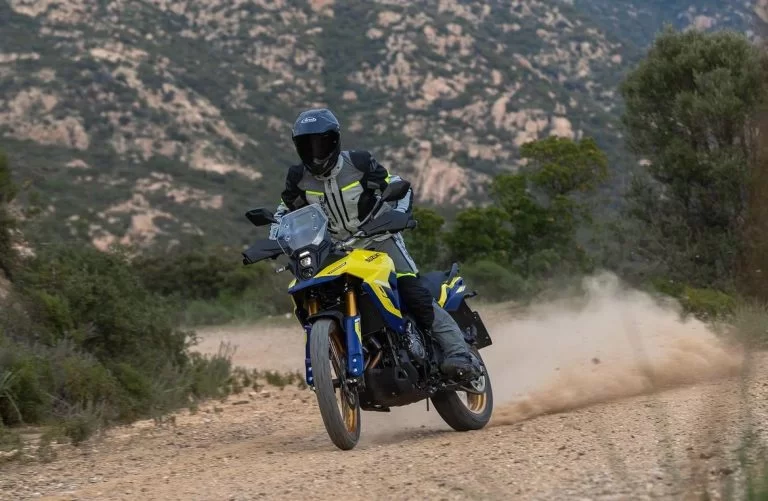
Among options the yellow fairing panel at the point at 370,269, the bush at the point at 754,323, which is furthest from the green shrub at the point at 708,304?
the yellow fairing panel at the point at 370,269

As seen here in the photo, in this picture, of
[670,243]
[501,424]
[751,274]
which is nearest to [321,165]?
[501,424]

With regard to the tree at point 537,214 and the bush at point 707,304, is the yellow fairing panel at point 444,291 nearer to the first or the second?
the bush at point 707,304

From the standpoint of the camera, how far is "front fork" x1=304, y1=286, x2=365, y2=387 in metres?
6.86

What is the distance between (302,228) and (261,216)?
380 mm

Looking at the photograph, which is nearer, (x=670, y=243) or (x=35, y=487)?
(x=35, y=487)

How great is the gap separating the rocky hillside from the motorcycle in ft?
157

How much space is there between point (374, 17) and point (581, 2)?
35055 mm

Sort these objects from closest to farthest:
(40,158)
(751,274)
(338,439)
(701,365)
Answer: (338,439) → (701,365) → (751,274) → (40,158)

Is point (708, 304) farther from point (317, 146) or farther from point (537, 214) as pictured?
point (537, 214)

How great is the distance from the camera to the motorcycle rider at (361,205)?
24.2ft

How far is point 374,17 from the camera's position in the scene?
85125 mm

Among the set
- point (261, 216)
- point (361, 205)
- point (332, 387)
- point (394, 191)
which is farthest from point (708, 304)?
point (332, 387)

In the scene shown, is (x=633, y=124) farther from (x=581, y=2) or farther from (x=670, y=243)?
(x=581, y=2)

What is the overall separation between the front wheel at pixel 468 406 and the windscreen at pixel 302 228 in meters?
1.54
